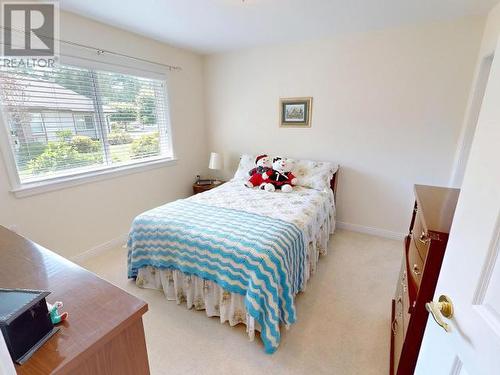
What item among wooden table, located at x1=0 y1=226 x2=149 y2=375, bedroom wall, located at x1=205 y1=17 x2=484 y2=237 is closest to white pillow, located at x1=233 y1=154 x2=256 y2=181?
bedroom wall, located at x1=205 y1=17 x2=484 y2=237

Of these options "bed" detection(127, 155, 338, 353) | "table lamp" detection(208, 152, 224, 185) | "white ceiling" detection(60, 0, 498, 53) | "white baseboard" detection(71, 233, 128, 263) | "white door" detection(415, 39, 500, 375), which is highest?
"white ceiling" detection(60, 0, 498, 53)

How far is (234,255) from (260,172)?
62.9 inches

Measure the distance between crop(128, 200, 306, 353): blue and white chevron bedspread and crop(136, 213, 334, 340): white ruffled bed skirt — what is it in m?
0.08

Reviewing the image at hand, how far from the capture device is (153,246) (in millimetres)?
1889

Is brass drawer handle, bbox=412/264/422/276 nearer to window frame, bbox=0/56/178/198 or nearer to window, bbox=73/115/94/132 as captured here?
window frame, bbox=0/56/178/198

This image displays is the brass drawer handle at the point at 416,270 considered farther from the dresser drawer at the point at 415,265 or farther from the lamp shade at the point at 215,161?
the lamp shade at the point at 215,161

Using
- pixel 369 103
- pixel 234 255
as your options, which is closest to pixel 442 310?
pixel 234 255

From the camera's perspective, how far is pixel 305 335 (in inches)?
64.0

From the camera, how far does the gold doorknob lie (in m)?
0.64

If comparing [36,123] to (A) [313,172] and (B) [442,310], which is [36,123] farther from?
(B) [442,310]

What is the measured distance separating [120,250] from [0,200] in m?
1.11

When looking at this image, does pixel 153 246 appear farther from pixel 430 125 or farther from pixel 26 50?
pixel 430 125

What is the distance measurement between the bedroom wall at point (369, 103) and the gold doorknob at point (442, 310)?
239cm

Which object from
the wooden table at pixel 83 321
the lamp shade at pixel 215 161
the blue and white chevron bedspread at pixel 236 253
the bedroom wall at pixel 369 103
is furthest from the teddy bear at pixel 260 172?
the wooden table at pixel 83 321
